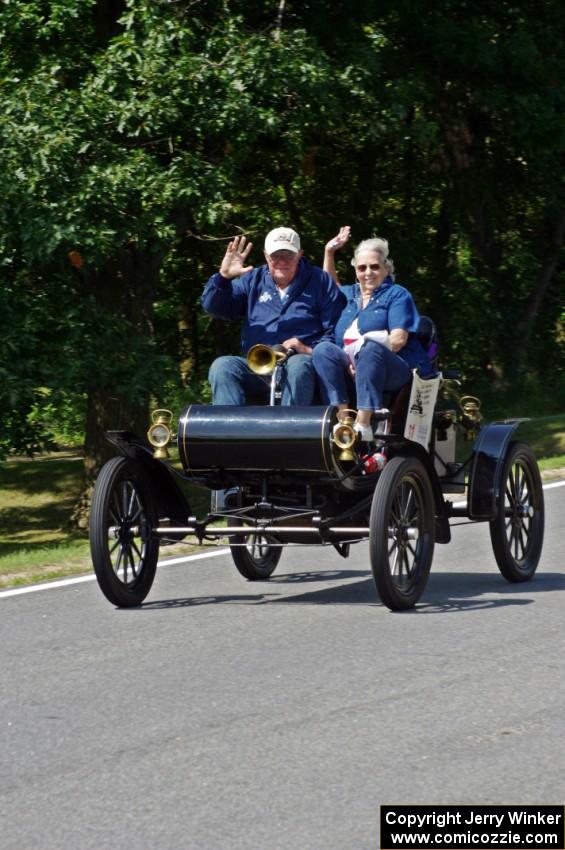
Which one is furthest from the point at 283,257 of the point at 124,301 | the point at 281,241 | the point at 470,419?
the point at 124,301

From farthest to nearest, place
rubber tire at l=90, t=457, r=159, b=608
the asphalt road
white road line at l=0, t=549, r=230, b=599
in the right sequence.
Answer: white road line at l=0, t=549, r=230, b=599, rubber tire at l=90, t=457, r=159, b=608, the asphalt road

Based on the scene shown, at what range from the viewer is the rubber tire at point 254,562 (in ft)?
30.8

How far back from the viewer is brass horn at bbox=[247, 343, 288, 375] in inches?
338

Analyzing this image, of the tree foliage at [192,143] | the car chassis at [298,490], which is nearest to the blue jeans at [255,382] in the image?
the car chassis at [298,490]

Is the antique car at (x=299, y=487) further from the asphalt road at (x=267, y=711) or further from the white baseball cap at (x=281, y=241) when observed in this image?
the white baseball cap at (x=281, y=241)

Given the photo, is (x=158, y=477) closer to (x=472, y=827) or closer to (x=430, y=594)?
(x=430, y=594)

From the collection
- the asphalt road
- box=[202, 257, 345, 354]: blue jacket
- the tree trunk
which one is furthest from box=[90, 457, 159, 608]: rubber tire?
the tree trunk

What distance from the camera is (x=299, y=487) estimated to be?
8789mm

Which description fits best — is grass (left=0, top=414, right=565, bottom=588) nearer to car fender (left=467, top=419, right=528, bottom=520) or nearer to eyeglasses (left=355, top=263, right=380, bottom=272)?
car fender (left=467, top=419, right=528, bottom=520)

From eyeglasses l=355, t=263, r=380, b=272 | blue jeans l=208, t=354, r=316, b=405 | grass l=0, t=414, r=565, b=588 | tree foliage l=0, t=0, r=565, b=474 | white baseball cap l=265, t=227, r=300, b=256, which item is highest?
tree foliage l=0, t=0, r=565, b=474

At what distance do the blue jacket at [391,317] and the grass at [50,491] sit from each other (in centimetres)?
674

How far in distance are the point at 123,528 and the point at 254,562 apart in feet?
4.29

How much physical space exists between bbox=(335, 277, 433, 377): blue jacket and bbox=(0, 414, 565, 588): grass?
674 centimetres

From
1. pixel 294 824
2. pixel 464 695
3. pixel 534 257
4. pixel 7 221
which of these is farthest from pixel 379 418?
pixel 534 257
